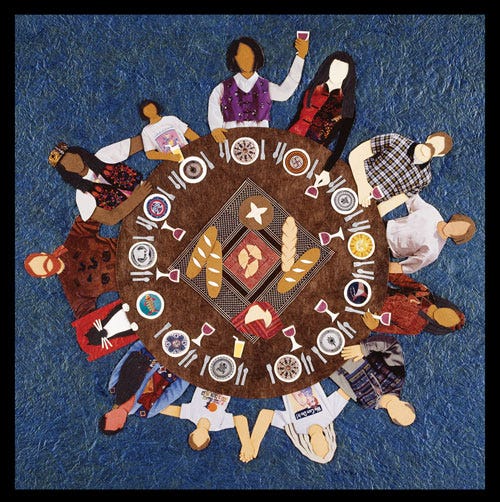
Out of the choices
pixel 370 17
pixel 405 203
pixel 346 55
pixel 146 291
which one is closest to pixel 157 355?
pixel 146 291

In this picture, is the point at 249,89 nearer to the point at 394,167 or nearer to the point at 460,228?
the point at 394,167

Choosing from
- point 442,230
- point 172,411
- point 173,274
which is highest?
point 442,230

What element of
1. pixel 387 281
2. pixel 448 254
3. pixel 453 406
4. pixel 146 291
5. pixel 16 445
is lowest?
pixel 16 445

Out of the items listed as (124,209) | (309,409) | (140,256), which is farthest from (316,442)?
(124,209)

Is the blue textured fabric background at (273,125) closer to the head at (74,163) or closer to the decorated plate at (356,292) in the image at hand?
the head at (74,163)

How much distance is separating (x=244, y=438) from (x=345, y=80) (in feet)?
6.52

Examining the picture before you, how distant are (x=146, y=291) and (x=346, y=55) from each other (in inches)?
65.0

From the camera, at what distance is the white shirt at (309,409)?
13.4 feet

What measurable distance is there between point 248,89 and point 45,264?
143cm

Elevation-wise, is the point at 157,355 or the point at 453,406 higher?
the point at 453,406

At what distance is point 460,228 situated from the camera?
406cm

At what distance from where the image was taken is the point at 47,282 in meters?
4.11

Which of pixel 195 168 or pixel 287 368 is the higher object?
pixel 195 168

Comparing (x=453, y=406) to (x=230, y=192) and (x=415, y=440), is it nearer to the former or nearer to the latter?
(x=415, y=440)
